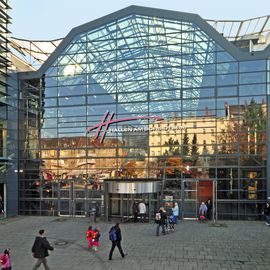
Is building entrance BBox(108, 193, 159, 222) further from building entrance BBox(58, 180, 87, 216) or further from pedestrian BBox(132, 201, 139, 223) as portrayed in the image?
building entrance BBox(58, 180, 87, 216)

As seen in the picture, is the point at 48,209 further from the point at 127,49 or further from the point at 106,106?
the point at 127,49

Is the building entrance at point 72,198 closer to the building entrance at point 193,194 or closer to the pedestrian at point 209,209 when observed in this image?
the building entrance at point 193,194

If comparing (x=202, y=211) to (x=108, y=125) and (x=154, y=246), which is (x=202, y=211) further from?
(x=108, y=125)

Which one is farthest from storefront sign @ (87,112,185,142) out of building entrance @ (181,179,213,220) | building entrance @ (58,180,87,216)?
building entrance @ (181,179,213,220)

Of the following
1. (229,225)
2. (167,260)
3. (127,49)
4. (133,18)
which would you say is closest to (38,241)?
(167,260)

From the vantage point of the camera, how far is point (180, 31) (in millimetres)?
23203

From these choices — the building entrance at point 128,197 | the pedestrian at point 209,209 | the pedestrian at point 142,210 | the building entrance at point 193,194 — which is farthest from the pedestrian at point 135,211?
the pedestrian at point 209,209

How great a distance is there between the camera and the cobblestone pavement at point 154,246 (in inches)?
460

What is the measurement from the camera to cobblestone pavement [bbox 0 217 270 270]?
11680 mm

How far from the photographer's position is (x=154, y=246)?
14.2 m

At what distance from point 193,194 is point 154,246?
873 cm

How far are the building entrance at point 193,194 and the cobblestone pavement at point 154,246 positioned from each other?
1574 mm

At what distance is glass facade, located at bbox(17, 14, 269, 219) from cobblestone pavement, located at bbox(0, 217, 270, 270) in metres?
3.40

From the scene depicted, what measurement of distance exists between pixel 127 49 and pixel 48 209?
45.3ft
